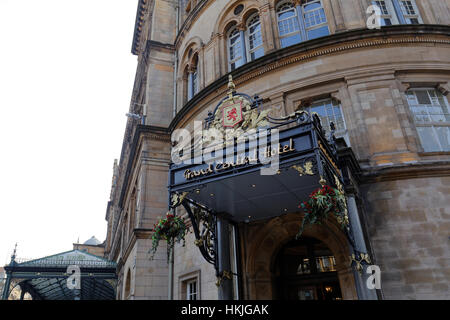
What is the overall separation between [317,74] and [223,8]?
23.3 ft

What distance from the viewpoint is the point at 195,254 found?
13352 millimetres

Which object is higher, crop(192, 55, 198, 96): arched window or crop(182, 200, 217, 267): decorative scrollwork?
crop(192, 55, 198, 96): arched window

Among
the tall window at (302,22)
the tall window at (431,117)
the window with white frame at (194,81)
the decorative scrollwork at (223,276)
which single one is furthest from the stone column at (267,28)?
the decorative scrollwork at (223,276)

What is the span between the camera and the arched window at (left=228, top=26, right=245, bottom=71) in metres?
15.3

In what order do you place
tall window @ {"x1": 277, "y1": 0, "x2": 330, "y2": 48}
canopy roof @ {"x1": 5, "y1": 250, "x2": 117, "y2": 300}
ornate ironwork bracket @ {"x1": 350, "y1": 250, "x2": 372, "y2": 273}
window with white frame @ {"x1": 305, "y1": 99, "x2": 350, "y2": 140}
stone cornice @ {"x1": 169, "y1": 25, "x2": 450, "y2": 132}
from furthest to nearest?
canopy roof @ {"x1": 5, "y1": 250, "x2": 117, "y2": 300}, tall window @ {"x1": 277, "y1": 0, "x2": 330, "y2": 48}, stone cornice @ {"x1": 169, "y1": 25, "x2": 450, "y2": 132}, window with white frame @ {"x1": 305, "y1": 99, "x2": 350, "y2": 140}, ornate ironwork bracket @ {"x1": 350, "y1": 250, "x2": 372, "y2": 273}

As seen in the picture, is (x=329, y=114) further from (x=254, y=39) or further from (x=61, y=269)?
(x=61, y=269)

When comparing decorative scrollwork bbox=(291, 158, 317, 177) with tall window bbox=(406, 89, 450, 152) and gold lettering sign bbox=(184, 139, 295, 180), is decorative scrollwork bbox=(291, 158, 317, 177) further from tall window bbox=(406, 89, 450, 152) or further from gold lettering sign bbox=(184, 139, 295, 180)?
tall window bbox=(406, 89, 450, 152)

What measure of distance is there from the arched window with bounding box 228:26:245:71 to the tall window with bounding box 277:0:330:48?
79.1 inches

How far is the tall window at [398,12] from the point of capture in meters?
12.8

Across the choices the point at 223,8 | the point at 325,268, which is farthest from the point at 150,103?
the point at 325,268

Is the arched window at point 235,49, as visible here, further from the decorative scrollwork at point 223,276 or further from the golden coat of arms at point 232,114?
the decorative scrollwork at point 223,276

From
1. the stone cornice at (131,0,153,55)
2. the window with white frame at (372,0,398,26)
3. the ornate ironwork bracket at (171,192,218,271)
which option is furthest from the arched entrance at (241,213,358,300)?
the stone cornice at (131,0,153,55)

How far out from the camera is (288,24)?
14.1m

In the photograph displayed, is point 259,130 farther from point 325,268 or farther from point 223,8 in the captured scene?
point 223,8
